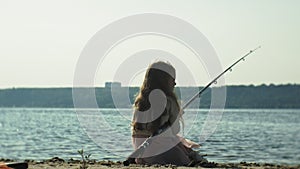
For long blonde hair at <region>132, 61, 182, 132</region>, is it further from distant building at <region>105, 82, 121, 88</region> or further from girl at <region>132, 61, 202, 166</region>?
distant building at <region>105, 82, 121, 88</region>

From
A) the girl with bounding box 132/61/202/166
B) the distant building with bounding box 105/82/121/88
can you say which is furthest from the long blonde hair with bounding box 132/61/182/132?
the distant building with bounding box 105/82/121/88

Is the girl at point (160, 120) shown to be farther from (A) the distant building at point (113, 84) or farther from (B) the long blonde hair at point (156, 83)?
(A) the distant building at point (113, 84)

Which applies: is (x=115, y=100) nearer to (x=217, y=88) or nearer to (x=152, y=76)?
(x=152, y=76)

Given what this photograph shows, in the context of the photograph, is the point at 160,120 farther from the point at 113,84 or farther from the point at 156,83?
the point at 113,84

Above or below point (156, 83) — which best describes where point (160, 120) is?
below

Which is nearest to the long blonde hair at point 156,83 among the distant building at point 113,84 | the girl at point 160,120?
the girl at point 160,120

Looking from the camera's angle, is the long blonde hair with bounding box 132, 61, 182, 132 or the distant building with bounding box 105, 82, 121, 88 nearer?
the long blonde hair with bounding box 132, 61, 182, 132

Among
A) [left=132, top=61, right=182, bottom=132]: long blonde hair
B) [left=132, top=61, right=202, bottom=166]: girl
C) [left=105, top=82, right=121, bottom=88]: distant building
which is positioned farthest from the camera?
[left=105, top=82, right=121, bottom=88]: distant building

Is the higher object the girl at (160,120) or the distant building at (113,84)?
the distant building at (113,84)

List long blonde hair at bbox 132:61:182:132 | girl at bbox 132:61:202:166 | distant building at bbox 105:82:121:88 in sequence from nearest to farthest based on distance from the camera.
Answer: girl at bbox 132:61:202:166 < long blonde hair at bbox 132:61:182:132 < distant building at bbox 105:82:121:88

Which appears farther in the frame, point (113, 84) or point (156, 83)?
point (113, 84)

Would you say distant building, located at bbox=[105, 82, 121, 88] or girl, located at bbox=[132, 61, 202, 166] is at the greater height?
distant building, located at bbox=[105, 82, 121, 88]

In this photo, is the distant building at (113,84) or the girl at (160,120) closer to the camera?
the girl at (160,120)

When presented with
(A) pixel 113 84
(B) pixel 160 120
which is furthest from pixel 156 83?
(A) pixel 113 84
